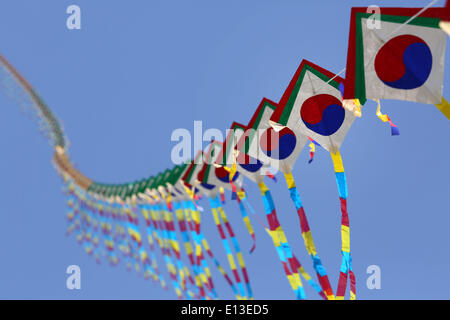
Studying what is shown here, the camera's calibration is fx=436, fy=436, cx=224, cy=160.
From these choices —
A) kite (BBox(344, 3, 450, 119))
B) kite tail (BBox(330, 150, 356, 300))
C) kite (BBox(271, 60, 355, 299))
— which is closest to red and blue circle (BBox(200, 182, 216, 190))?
kite (BBox(271, 60, 355, 299))

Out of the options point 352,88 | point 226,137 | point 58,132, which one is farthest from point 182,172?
point 58,132

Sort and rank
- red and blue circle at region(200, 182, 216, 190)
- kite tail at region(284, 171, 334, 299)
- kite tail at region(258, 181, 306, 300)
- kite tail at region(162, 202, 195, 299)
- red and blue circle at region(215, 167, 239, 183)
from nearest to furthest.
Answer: kite tail at region(284, 171, 334, 299) < kite tail at region(258, 181, 306, 300) < red and blue circle at region(215, 167, 239, 183) < red and blue circle at region(200, 182, 216, 190) < kite tail at region(162, 202, 195, 299)

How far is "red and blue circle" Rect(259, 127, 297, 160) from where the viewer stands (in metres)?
10.0

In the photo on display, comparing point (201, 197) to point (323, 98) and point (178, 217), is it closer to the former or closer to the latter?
point (178, 217)

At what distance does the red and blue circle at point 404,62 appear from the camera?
6.14 m

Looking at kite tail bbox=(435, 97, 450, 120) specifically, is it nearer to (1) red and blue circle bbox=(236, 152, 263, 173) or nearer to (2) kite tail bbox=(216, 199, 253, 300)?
(1) red and blue circle bbox=(236, 152, 263, 173)

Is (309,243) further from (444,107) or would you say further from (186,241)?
(186,241)

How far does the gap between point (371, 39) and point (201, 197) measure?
9.29 metres

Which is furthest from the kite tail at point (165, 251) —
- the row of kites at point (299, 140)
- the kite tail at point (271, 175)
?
the kite tail at point (271, 175)

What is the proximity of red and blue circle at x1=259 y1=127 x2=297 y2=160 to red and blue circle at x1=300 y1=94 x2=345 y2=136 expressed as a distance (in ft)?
4.60

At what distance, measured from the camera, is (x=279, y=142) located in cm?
1002

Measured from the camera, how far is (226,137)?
11516 millimetres

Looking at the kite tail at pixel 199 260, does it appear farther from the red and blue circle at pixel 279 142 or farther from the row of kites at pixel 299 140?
the red and blue circle at pixel 279 142

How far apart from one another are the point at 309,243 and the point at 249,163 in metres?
2.69
